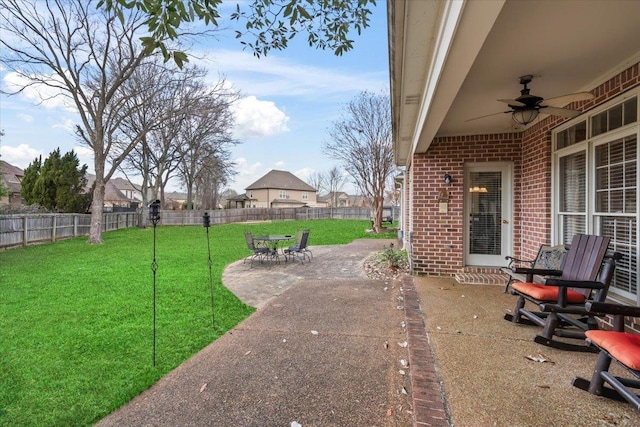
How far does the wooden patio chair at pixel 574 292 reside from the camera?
2848 millimetres

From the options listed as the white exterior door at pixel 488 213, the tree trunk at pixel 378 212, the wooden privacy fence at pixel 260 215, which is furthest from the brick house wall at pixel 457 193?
the wooden privacy fence at pixel 260 215

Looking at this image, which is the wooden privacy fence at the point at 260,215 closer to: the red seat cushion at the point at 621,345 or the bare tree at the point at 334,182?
the bare tree at the point at 334,182

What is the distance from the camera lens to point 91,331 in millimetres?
3887

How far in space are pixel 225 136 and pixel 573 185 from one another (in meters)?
21.4

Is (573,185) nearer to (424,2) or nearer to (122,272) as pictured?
(424,2)

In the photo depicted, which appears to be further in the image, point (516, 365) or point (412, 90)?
point (412, 90)

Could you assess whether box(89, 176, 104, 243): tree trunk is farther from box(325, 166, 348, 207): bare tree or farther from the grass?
box(325, 166, 348, 207): bare tree

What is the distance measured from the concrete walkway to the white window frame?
Result: 93.8 inches

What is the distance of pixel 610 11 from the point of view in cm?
229

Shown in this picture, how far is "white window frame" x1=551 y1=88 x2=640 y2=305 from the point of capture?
2.98 metres

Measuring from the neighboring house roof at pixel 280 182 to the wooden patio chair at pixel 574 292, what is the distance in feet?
147

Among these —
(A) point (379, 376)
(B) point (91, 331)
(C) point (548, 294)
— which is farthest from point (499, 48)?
(B) point (91, 331)

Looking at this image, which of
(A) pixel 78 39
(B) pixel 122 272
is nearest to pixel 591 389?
(B) pixel 122 272

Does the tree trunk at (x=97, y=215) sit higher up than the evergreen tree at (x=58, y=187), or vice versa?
the evergreen tree at (x=58, y=187)
